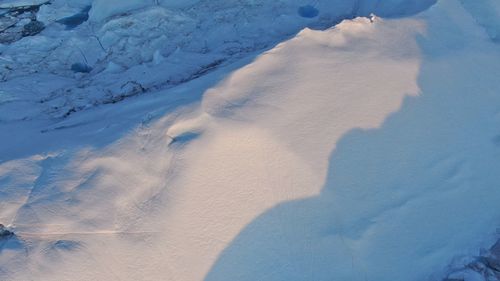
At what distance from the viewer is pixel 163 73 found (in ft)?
12.5

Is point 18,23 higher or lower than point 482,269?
higher

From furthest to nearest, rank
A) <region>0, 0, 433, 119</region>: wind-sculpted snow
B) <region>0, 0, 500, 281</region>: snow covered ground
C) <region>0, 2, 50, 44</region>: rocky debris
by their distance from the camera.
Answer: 1. <region>0, 2, 50, 44</region>: rocky debris
2. <region>0, 0, 433, 119</region>: wind-sculpted snow
3. <region>0, 0, 500, 281</region>: snow covered ground

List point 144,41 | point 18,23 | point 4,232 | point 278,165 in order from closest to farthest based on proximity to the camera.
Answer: point 4,232 < point 278,165 < point 144,41 < point 18,23

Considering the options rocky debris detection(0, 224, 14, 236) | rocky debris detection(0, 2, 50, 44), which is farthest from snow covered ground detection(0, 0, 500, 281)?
rocky debris detection(0, 2, 50, 44)

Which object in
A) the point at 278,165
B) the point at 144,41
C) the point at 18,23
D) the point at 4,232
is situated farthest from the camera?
the point at 18,23

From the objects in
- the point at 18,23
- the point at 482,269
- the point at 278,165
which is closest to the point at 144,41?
the point at 18,23

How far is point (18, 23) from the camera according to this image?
4.30 metres

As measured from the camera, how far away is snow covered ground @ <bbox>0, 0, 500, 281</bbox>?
2.68 meters

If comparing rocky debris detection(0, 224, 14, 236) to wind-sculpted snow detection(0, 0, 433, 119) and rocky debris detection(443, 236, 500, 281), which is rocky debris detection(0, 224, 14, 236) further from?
rocky debris detection(443, 236, 500, 281)

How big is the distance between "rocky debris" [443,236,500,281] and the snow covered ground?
0.08ft

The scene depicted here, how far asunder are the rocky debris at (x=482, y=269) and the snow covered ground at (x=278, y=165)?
2 centimetres

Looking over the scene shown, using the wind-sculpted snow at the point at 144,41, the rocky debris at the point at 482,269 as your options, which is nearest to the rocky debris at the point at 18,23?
the wind-sculpted snow at the point at 144,41

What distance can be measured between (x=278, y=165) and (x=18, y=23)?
3.05 m

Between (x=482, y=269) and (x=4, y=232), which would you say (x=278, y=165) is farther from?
(x=4, y=232)
